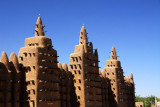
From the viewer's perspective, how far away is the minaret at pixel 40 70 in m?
35.3

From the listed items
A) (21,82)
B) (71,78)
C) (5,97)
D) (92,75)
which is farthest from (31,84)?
(92,75)

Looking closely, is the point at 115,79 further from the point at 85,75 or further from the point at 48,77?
the point at 48,77

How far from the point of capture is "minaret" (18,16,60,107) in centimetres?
3531

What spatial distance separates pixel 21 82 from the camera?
118 ft

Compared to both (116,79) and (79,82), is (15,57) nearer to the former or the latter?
(79,82)

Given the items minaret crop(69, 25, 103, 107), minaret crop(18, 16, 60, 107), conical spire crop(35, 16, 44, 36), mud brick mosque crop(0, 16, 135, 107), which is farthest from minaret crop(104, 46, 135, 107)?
Answer: conical spire crop(35, 16, 44, 36)

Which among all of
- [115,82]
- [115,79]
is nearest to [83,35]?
[115,79]

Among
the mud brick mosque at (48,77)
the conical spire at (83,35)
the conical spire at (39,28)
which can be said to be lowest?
the mud brick mosque at (48,77)

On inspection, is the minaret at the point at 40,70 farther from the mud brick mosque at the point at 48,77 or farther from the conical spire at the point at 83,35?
the conical spire at the point at 83,35

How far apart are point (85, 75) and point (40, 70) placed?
11.9m

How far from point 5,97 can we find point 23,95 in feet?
11.2

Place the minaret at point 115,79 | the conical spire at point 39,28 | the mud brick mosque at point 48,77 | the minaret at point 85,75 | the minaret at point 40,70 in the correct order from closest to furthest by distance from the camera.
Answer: the mud brick mosque at point 48,77 → the minaret at point 40,70 → the conical spire at point 39,28 → the minaret at point 85,75 → the minaret at point 115,79

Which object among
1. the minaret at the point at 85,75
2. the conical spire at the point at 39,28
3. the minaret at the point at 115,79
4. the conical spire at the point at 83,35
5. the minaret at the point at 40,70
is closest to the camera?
the minaret at the point at 40,70

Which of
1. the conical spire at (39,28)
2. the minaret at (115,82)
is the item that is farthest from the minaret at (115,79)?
the conical spire at (39,28)
